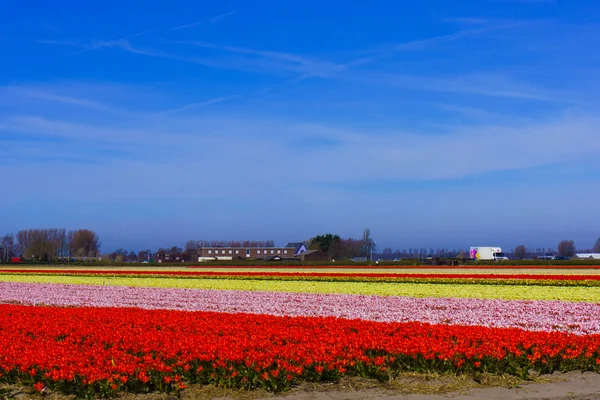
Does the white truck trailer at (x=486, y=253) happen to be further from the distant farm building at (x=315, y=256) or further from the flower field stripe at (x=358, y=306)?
the flower field stripe at (x=358, y=306)

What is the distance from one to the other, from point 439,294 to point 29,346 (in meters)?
19.3

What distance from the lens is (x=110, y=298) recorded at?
88.3 ft

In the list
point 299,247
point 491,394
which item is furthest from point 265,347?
point 299,247

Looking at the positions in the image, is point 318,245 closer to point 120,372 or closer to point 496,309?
point 496,309

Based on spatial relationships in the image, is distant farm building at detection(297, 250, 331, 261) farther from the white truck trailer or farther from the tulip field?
the tulip field

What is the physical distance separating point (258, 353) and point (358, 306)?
12316 mm

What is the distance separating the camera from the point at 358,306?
22.0 m

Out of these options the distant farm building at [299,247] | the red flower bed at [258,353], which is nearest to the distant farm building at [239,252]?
the distant farm building at [299,247]

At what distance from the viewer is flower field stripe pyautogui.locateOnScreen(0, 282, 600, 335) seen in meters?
17.4

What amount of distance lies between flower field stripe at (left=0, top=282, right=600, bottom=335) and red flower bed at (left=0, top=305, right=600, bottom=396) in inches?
171

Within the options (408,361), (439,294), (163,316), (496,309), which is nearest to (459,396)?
(408,361)

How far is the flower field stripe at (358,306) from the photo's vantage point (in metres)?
17.4

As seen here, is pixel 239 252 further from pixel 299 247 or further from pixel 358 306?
pixel 358 306

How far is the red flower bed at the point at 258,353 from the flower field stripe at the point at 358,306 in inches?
171
